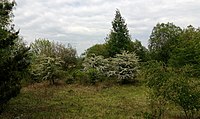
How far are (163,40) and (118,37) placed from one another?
10750mm

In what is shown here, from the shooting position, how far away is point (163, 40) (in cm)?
5316

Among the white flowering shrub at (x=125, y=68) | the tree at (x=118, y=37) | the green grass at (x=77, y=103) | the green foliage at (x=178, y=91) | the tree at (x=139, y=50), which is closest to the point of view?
the green foliage at (x=178, y=91)

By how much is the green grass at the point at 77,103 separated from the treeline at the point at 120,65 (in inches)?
71.4

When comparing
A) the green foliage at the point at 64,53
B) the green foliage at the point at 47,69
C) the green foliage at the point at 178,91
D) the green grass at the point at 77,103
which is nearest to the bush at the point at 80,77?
the green grass at the point at 77,103

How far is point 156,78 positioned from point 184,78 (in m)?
1.85

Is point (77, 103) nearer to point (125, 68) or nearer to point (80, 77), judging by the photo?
point (125, 68)

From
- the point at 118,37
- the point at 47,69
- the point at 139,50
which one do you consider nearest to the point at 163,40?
the point at 139,50

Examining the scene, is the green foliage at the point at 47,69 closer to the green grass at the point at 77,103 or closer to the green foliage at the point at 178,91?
the green grass at the point at 77,103

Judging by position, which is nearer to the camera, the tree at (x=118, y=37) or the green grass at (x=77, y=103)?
the green grass at (x=77, y=103)

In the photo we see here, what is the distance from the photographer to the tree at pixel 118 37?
151 ft

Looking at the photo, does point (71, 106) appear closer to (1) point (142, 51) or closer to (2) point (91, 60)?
(2) point (91, 60)

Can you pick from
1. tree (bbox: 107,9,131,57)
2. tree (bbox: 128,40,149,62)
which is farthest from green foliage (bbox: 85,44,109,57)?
tree (bbox: 128,40,149,62)

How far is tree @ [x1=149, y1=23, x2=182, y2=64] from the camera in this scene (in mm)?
51781

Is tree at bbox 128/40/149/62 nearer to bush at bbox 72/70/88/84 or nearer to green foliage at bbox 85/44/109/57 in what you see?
green foliage at bbox 85/44/109/57
